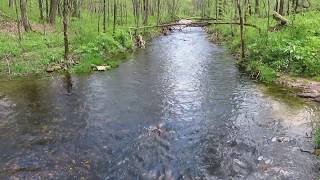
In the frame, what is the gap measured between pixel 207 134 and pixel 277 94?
22.3ft

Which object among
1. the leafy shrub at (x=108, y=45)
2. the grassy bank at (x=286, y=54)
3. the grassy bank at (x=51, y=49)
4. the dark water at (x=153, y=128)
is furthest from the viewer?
the leafy shrub at (x=108, y=45)

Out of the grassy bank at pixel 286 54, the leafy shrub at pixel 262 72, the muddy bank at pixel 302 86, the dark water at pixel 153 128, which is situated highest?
the grassy bank at pixel 286 54

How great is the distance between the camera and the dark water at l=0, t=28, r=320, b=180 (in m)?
12.4

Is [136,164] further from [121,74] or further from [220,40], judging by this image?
[220,40]

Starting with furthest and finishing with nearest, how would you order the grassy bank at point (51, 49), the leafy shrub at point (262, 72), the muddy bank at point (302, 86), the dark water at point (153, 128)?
the grassy bank at point (51, 49) < the leafy shrub at point (262, 72) < the muddy bank at point (302, 86) < the dark water at point (153, 128)

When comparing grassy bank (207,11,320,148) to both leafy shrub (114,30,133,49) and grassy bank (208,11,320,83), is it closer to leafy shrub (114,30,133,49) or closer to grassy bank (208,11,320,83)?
grassy bank (208,11,320,83)

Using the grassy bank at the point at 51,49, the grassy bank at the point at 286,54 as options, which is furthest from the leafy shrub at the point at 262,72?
the grassy bank at the point at 51,49

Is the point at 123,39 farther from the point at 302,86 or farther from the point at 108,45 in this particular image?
the point at 302,86

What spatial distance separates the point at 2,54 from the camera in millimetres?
27031

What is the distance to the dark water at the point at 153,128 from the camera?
489 inches

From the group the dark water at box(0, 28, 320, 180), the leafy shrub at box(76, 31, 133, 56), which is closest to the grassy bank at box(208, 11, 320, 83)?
the dark water at box(0, 28, 320, 180)

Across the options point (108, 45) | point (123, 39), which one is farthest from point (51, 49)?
point (123, 39)

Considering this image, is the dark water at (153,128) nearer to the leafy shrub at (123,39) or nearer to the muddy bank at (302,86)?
the muddy bank at (302,86)

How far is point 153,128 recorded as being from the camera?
1584 centimetres
